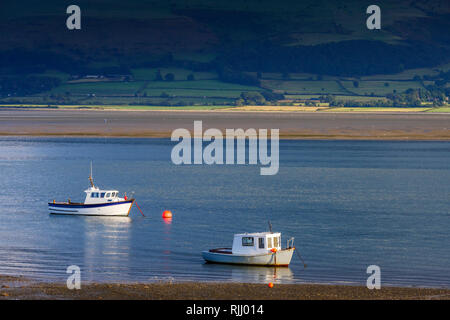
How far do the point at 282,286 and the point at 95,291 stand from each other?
812 centimetres

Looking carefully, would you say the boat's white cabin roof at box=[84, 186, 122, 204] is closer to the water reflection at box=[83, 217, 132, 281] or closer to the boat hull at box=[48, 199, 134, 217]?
the boat hull at box=[48, 199, 134, 217]

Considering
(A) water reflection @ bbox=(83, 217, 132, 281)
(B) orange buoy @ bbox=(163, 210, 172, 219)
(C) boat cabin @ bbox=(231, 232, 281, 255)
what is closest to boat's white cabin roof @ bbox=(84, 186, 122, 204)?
(A) water reflection @ bbox=(83, 217, 132, 281)

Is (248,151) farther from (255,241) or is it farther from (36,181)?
(255,241)

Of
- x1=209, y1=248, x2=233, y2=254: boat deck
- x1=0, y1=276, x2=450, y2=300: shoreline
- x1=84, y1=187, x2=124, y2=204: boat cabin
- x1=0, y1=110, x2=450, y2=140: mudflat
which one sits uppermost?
x1=0, y1=110, x2=450, y2=140: mudflat

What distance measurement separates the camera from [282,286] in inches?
1373

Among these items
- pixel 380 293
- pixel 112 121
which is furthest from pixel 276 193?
pixel 112 121

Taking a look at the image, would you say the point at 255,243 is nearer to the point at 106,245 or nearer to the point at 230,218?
the point at 106,245

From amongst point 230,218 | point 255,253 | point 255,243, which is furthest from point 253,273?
point 230,218

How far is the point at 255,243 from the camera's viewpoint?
40.6 metres
